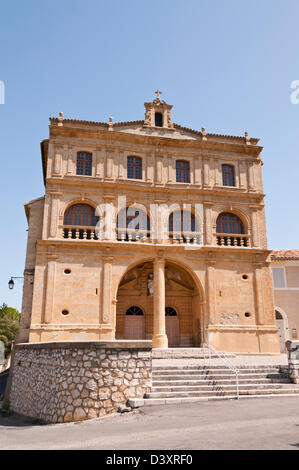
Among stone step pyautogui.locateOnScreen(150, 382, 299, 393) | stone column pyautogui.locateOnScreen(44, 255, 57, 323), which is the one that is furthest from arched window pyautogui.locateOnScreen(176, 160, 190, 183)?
stone step pyautogui.locateOnScreen(150, 382, 299, 393)

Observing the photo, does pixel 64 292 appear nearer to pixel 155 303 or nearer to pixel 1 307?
pixel 155 303

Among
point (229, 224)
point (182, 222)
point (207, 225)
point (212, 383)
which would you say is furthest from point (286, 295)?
point (212, 383)

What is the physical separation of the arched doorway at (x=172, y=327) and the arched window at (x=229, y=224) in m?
5.56

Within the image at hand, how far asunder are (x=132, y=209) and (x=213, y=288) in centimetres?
625

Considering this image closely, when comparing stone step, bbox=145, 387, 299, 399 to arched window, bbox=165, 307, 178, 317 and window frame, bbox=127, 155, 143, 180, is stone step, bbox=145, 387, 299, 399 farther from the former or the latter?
window frame, bbox=127, 155, 143, 180

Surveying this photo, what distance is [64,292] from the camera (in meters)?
19.2

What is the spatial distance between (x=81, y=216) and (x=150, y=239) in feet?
13.1

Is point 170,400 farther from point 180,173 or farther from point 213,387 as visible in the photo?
point 180,173

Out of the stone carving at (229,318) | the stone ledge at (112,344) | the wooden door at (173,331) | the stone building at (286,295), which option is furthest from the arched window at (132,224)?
the stone building at (286,295)

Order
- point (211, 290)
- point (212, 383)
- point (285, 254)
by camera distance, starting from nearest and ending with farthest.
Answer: point (212, 383) → point (211, 290) → point (285, 254)

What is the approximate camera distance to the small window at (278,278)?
91.9 ft

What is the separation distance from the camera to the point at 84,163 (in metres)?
21.8

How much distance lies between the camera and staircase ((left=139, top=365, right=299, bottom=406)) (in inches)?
429
